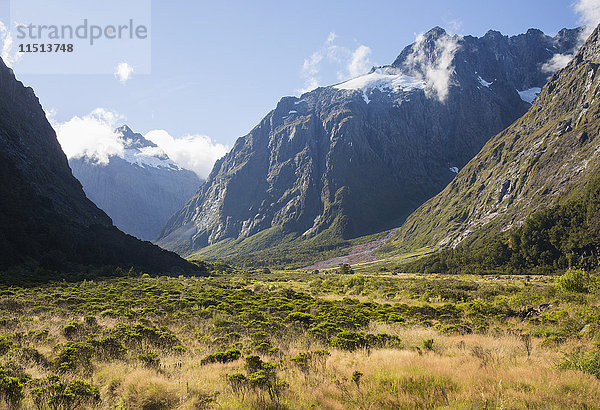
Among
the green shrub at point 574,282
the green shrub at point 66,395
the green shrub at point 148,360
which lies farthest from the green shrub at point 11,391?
the green shrub at point 574,282

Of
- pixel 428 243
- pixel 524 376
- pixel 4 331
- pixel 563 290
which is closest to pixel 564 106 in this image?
pixel 428 243

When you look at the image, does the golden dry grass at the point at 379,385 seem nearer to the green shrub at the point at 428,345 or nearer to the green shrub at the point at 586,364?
the green shrub at the point at 586,364

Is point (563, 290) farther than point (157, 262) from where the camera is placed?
No

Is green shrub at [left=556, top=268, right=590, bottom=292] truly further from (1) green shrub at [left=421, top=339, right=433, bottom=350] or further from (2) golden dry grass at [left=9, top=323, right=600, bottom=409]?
(1) green shrub at [left=421, top=339, right=433, bottom=350]

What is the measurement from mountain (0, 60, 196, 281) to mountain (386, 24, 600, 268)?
117661 mm

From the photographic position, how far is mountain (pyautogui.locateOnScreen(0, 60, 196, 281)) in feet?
177

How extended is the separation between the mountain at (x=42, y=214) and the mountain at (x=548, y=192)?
386 ft

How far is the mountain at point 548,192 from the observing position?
97.2 metres

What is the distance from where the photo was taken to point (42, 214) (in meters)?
67.1

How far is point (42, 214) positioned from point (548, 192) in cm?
19114

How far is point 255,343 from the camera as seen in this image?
48.1 feet

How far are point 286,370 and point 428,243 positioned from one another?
210214mm

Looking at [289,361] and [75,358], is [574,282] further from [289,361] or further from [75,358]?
[75,358]

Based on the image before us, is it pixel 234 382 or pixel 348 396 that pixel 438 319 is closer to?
pixel 348 396
